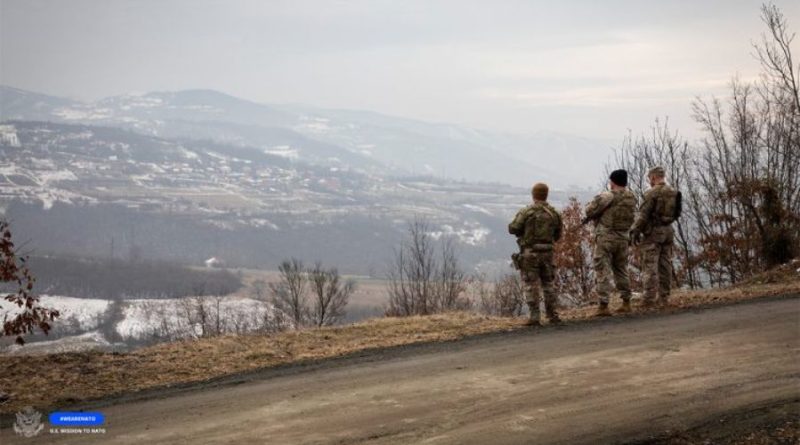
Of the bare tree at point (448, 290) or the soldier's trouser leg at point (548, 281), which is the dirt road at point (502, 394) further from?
the bare tree at point (448, 290)

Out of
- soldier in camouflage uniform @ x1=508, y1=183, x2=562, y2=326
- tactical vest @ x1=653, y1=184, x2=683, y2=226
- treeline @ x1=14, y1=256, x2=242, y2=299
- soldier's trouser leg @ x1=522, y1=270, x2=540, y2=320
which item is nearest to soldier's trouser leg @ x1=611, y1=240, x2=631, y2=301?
tactical vest @ x1=653, y1=184, x2=683, y2=226

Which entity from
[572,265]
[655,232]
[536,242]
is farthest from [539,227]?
[572,265]

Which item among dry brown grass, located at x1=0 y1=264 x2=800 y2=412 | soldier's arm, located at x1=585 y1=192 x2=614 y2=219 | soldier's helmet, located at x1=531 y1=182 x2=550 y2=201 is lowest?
dry brown grass, located at x1=0 y1=264 x2=800 y2=412

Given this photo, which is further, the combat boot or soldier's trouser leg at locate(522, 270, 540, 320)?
the combat boot

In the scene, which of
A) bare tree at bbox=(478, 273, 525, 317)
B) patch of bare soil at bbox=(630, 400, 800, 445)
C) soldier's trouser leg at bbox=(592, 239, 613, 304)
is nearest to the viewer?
patch of bare soil at bbox=(630, 400, 800, 445)

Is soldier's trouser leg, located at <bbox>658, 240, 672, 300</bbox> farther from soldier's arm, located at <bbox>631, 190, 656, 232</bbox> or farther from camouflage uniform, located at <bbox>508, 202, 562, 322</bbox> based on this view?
camouflage uniform, located at <bbox>508, 202, 562, 322</bbox>

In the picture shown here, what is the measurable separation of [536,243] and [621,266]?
6.05ft

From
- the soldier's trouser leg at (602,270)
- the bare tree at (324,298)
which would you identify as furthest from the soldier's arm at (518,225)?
the bare tree at (324,298)

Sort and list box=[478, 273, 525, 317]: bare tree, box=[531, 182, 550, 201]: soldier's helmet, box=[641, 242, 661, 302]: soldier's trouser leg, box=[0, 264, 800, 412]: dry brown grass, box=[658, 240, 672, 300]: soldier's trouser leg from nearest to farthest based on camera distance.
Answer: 1. box=[0, 264, 800, 412]: dry brown grass
2. box=[531, 182, 550, 201]: soldier's helmet
3. box=[641, 242, 661, 302]: soldier's trouser leg
4. box=[658, 240, 672, 300]: soldier's trouser leg
5. box=[478, 273, 525, 317]: bare tree

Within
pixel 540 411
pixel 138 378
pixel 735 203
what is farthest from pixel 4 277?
pixel 735 203

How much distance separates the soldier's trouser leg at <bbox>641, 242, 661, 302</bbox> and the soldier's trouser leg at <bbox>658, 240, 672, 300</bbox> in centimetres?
13

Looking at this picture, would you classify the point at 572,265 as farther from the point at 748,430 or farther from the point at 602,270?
the point at 748,430

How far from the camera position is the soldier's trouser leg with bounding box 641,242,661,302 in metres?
13.1

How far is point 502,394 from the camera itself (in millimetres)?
8125
